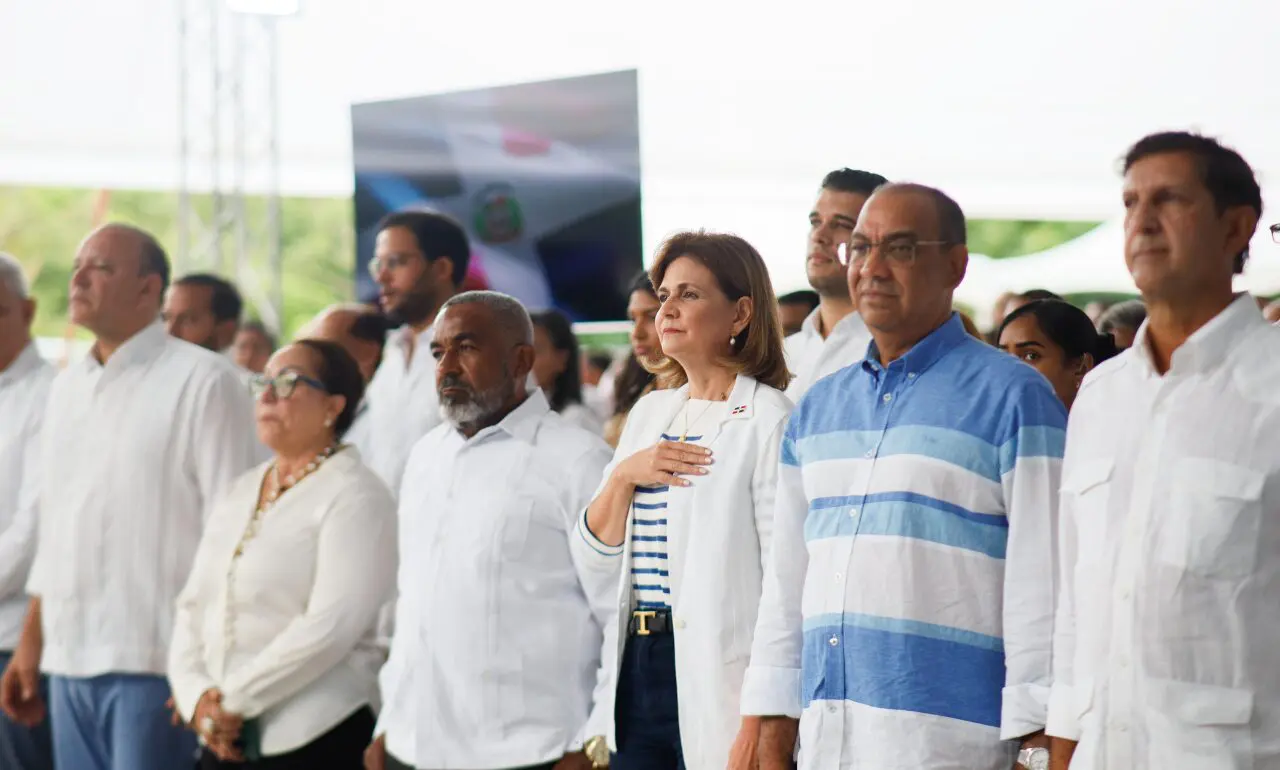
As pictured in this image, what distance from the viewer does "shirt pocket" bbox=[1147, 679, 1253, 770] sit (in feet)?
7.42

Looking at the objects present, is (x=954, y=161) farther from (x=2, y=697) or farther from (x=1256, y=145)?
(x=2, y=697)

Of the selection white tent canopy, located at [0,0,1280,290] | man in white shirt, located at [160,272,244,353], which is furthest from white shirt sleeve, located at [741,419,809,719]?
white tent canopy, located at [0,0,1280,290]

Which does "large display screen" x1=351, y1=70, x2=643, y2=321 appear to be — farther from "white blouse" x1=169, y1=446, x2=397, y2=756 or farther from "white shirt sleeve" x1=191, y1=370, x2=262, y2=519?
"white blouse" x1=169, y1=446, x2=397, y2=756

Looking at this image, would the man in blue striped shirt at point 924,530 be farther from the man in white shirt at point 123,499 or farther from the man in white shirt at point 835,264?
the man in white shirt at point 123,499

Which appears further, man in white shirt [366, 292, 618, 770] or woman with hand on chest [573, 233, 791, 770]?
man in white shirt [366, 292, 618, 770]

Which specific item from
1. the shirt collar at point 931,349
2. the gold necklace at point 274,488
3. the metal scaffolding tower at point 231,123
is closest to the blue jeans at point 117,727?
the gold necklace at point 274,488

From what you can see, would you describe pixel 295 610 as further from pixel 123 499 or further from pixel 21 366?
pixel 21 366

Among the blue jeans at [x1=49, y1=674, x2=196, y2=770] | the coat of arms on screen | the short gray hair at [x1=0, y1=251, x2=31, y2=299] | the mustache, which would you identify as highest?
the coat of arms on screen

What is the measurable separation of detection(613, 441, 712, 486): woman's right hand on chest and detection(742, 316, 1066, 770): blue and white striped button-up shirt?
0.43 metres

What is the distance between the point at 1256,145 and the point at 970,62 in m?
2.76

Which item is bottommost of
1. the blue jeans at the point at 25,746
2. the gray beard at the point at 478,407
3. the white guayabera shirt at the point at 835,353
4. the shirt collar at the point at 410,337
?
the blue jeans at the point at 25,746

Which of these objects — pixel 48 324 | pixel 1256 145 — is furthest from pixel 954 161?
pixel 48 324

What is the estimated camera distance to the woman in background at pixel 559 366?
218 inches

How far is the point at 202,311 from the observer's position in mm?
6328
